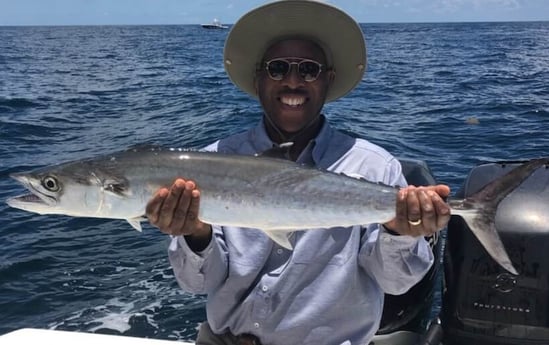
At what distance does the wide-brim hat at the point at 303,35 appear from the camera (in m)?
3.24

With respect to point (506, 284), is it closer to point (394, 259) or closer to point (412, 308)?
point (412, 308)

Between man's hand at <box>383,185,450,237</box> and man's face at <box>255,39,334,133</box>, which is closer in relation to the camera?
man's hand at <box>383,185,450,237</box>

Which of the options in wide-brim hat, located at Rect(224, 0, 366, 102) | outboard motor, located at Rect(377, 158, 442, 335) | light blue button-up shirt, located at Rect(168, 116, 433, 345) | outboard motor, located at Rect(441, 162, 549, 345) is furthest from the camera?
outboard motor, located at Rect(377, 158, 442, 335)

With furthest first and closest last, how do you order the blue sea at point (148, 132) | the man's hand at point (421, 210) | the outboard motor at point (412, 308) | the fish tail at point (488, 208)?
the blue sea at point (148, 132) → the outboard motor at point (412, 308) → the fish tail at point (488, 208) → the man's hand at point (421, 210)

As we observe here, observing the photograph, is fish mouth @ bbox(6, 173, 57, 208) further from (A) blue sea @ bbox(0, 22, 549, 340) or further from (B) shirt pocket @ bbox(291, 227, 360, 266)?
(A) blue sea @ bbox(0, 22, 549, 340)

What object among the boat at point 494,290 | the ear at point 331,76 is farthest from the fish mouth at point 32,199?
the ear at point 331,76

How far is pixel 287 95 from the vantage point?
10.2ft

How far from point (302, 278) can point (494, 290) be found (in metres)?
1.46

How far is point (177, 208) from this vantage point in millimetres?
2678

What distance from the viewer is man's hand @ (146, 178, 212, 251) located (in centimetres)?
267

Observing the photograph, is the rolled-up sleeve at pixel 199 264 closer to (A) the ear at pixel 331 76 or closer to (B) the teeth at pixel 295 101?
(B) the teeth at pixel 295 101

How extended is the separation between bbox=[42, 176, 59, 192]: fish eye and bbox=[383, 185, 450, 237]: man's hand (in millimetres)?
1627

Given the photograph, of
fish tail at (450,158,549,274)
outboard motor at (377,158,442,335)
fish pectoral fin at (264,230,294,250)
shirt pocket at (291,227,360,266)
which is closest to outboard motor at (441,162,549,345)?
outboard motor at (377,158,442,335)

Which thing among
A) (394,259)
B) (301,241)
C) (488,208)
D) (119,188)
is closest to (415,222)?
(394,259)
